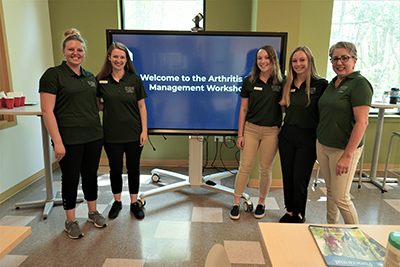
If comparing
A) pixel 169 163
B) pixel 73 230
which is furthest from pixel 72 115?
pixel 169 163

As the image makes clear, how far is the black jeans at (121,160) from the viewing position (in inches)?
98.0

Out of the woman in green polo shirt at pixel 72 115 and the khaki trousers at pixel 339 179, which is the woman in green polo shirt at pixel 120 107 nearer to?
the woman in green polo shirt at pixel 72 115

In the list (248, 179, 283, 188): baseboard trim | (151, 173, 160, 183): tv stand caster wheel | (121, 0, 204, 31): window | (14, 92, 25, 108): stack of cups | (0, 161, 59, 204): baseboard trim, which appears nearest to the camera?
(14, 92, 25, 108): stack of cups

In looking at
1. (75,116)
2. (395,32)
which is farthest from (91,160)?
(395,32)

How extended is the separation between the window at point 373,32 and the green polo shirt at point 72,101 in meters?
3.43

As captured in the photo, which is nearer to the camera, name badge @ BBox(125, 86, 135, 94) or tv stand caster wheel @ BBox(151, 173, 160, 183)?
name badge @ BBox(125, 86, 135, 94)

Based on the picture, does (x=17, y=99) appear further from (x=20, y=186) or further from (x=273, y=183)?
(x=273, y=183)

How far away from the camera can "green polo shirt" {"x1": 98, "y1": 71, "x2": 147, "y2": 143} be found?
237 centimetres

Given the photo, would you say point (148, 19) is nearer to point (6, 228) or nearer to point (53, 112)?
point (53, 112)

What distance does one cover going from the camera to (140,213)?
268 centimetres

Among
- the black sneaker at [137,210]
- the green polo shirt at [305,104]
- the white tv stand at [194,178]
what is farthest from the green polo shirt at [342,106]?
the black sneaker at [137,210]

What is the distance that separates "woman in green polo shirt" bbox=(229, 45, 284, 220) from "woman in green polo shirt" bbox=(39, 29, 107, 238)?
128cm

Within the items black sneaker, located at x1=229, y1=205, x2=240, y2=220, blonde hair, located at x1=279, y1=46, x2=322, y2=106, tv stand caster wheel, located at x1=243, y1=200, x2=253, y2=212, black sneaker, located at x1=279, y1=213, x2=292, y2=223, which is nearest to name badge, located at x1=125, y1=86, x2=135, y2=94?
blonde hair, located at x1=279, y1=46, x2=322, y2=106

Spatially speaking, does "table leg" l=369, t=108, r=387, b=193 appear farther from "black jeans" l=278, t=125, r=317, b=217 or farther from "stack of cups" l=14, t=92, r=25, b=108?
"stack of cups" l=14, t=92, r=25, b=108
